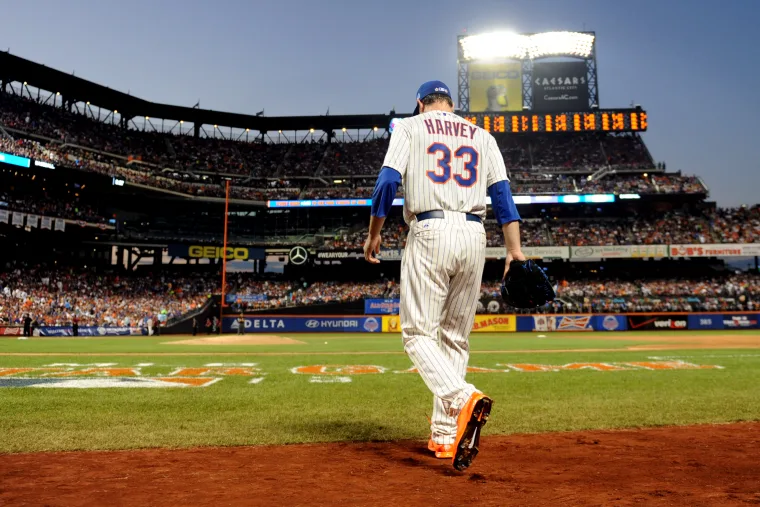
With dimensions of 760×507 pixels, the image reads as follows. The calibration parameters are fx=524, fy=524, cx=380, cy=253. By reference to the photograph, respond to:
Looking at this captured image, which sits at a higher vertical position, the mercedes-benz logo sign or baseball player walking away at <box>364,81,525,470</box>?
the mercedes-benz logo sign

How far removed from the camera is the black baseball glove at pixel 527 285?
3484mm

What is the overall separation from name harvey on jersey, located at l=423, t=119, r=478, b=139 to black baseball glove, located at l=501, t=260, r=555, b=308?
3.24ft

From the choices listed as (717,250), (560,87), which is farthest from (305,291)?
(717,250)

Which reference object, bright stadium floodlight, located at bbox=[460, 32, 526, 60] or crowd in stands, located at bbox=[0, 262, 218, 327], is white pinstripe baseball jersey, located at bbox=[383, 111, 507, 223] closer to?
crowd in stands, located at bbox=[0, 262, 218, 327]

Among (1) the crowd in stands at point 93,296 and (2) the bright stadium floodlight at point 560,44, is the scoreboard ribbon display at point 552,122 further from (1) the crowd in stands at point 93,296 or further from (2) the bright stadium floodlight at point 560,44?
(1) the crowd in stands at point 93,296

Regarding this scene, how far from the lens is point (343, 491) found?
9.08 ft

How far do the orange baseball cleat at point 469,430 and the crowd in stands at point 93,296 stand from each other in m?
33.1

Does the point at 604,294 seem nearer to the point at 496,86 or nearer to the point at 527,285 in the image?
the point at 496,86

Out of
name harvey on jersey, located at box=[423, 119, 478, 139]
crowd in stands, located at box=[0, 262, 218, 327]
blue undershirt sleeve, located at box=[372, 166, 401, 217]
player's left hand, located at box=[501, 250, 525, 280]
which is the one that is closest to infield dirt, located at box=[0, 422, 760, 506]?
player's left hand, located at box=[501, 250, 525, 280]

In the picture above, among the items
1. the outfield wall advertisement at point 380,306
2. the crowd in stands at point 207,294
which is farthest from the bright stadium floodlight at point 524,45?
the outfield wall advertisement at point 380,306

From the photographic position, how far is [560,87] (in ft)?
163

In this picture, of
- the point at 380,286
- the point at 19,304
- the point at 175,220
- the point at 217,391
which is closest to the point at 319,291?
the point at 380,286

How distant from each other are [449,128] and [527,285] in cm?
122

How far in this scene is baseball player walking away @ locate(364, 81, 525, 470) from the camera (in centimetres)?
337
